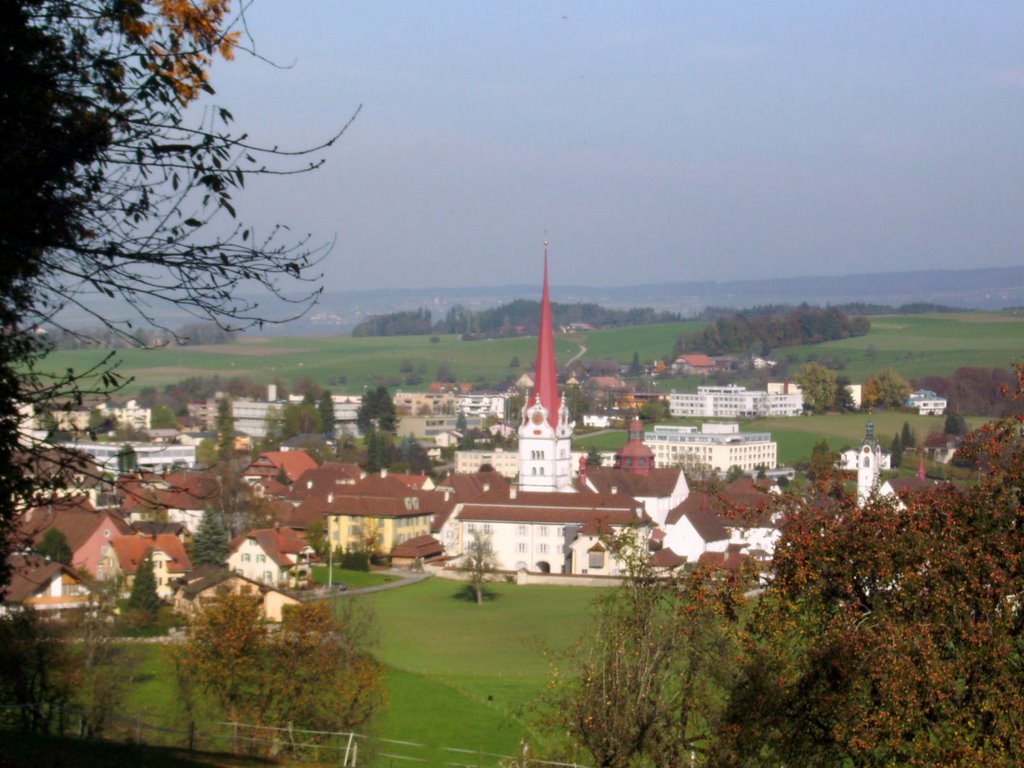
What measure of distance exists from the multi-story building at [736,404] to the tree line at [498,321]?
6599 centimetres

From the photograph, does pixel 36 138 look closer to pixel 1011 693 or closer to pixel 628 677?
pixel 1011 693

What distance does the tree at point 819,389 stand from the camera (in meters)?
98.1

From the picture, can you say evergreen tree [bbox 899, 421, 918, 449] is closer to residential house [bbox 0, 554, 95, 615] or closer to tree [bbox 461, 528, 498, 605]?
tree [bbox 461, 528, 498, 605]

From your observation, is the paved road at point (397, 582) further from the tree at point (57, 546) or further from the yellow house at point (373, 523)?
the tree at point (57, 546)

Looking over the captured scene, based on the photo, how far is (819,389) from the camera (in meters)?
98.4

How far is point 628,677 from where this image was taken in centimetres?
1175

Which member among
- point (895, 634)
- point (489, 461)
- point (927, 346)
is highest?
point (895, 634)

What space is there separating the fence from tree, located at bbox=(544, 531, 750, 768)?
1575 mm

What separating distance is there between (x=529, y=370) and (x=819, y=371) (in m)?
41.3

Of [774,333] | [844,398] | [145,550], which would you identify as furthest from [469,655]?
[774,333]

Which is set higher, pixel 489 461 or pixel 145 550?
pixel 145 550

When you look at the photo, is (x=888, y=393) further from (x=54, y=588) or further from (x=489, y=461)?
(x=54, y=588)

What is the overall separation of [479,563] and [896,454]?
33369 mm

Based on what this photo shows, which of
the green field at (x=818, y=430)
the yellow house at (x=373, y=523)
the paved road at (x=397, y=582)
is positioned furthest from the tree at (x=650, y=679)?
the green field at (x=818, y=430)
